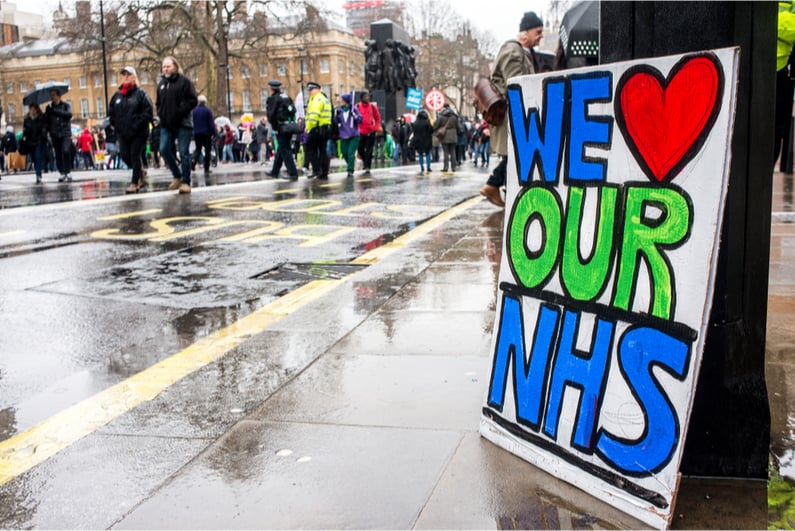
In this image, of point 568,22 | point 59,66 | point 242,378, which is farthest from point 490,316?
point 59,66

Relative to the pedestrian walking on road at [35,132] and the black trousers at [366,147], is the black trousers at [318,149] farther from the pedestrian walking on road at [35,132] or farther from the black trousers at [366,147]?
the pedestrian walking on road at [35,132]

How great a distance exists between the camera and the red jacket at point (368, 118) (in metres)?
19.3

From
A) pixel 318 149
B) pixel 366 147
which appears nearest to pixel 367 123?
pixel 366 147

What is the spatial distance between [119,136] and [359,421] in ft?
39.7

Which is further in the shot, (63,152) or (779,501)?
(63,152)

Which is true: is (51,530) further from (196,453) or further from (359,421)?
(359,421)

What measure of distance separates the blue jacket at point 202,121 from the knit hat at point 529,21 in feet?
33.9

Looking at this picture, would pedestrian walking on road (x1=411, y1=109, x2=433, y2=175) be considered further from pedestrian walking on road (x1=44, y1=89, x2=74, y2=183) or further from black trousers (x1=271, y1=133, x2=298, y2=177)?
pedestrian walking on road (x1=44, y1=89, x2=74, y2=183)

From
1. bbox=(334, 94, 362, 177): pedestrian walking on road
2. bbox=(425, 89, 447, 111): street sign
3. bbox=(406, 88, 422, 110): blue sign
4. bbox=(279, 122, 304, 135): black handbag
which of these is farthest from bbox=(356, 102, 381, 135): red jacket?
bbox=(425, 89, 447, 111): street sign

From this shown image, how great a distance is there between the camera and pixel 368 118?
1948 cm

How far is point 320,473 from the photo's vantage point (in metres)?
2.69

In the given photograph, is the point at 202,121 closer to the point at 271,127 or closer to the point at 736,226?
the point at 271,127

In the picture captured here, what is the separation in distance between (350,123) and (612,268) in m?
16.7

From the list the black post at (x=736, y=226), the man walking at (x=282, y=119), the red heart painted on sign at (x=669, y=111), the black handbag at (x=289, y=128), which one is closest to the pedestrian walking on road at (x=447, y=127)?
the man walking at (x=282, y=119)
